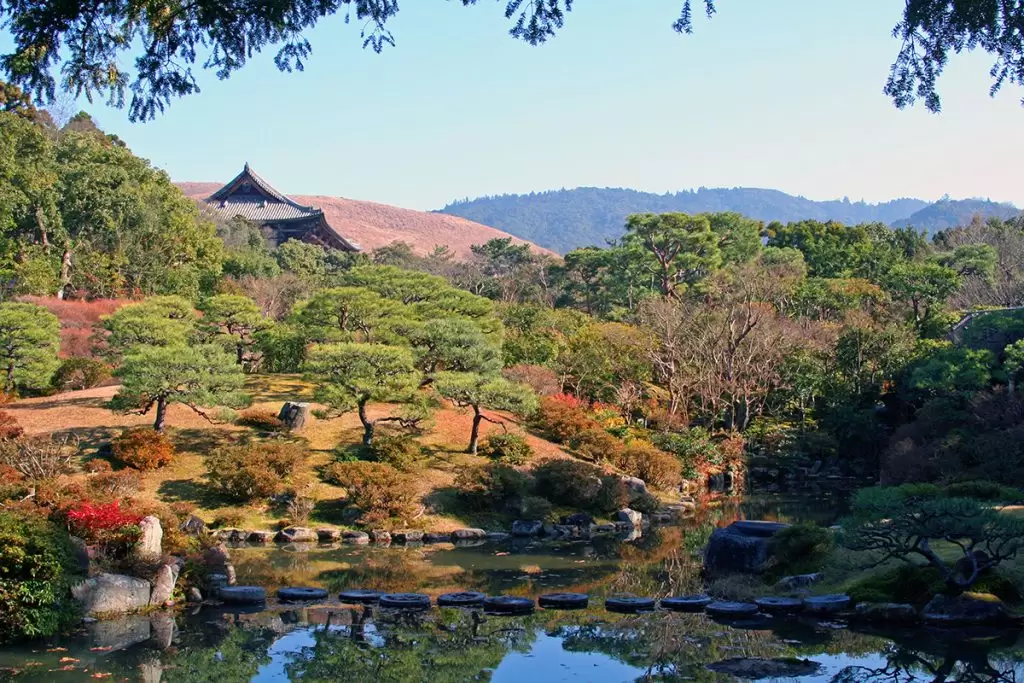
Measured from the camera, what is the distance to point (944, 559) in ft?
40.5

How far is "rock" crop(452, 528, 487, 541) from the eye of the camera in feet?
61.0

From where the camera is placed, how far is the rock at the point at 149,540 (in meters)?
12.6

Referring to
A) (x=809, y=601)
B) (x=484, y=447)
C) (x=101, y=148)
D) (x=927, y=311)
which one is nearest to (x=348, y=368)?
(x=484, y=447)

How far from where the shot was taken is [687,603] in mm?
12141

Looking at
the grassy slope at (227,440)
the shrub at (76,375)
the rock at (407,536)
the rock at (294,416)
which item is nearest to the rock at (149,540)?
the grassy slope at (227,440)

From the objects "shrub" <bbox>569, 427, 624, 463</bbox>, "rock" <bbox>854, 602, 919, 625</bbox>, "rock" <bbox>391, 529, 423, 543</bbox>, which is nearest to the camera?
"rock" <bbox>854, 602, 919, 625</bbox>

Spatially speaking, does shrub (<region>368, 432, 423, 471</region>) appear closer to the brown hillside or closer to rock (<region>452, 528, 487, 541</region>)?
rock (<region>452, 528, 487, 541</region>)

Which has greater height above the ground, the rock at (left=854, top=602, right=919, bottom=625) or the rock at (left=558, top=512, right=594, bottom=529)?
the rock at (left=854, top=602, right=919, bottom=625)

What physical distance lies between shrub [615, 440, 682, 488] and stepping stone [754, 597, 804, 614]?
11.3 m

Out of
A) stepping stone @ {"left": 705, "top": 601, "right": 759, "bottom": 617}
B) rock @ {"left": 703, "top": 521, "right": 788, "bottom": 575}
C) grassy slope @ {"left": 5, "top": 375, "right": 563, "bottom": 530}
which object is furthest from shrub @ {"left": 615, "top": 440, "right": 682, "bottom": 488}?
stepping stone @ {"left": 705, "top": 601, "right": 759, "bottom": 617}

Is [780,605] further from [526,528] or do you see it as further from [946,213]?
[946,213]

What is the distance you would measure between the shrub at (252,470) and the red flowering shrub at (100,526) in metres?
5.83

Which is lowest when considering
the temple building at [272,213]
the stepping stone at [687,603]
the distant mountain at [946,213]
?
the stepping stone at [687,603]

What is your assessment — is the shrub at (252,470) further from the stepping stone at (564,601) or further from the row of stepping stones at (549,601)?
the stepping stone at (564,601)
